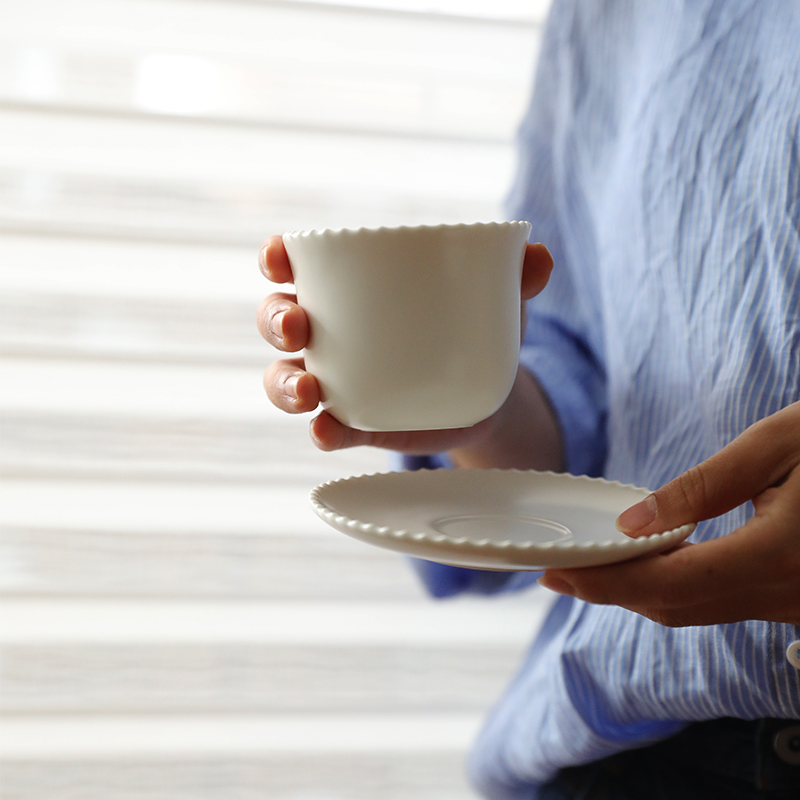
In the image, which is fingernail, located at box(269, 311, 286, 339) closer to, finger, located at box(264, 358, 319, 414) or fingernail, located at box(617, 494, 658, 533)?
finger, located at box(264, 358, 319, 414)

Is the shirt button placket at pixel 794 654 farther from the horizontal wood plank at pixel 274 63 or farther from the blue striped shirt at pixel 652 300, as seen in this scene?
the horizontal wood plank at pixel 274 63

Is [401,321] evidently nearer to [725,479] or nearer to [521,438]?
[725,479]

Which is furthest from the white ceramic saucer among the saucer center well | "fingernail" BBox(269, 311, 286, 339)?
"fingernail" BBox(269, 311, 286, 339)

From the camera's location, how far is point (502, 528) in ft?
1.51

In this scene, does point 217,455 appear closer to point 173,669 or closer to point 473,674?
point 173,669

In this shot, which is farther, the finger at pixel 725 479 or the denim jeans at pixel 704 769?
the denim jeans at pixel 704 769

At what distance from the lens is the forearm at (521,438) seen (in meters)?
0.67

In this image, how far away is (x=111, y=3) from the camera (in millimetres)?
874

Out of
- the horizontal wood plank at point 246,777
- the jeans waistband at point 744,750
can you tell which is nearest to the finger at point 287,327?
the jeans waistband at point 744,750

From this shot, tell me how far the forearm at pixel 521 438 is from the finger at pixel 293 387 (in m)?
0.20

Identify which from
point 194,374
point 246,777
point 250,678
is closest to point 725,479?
point 194,374

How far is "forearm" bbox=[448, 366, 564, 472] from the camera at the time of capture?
67 cm

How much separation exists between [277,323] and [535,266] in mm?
193

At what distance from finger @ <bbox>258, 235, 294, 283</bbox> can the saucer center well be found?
19 centimetres
